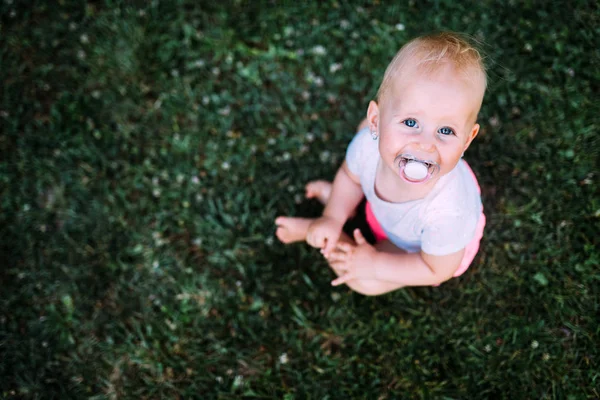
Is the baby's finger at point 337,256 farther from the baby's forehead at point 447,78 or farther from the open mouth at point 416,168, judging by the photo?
the baby's forehead at point 447,78

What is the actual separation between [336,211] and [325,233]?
0.14m

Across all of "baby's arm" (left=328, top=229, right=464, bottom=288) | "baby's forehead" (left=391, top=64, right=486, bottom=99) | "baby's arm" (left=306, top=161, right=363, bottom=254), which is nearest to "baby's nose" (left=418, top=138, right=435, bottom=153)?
"baby's forehead" (left=391, top=64, right=486, bottom=99)

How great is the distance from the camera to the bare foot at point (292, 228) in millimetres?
2787

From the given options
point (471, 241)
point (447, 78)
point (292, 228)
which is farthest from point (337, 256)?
point (447, 78)

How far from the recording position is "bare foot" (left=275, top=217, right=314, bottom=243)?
2.79 m

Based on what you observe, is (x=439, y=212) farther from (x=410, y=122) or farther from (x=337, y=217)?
(x=337, y=217)

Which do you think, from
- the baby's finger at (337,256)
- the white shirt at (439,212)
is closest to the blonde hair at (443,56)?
the white shirt at (439,212)

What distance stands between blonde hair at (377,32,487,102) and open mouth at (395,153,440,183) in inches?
11.3

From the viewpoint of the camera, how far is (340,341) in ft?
9.16

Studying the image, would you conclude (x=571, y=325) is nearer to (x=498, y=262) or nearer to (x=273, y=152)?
(x=498, y=262)

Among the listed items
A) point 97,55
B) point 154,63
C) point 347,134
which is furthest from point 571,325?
point 97,55

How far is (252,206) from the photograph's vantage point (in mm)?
3098

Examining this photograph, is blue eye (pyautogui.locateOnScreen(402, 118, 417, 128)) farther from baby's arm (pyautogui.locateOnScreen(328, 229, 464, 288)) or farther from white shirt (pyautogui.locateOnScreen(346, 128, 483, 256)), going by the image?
baby's arm (pyautogui.locateOnScreen(328, 229, 464, 288))

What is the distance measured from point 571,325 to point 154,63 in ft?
9.76
